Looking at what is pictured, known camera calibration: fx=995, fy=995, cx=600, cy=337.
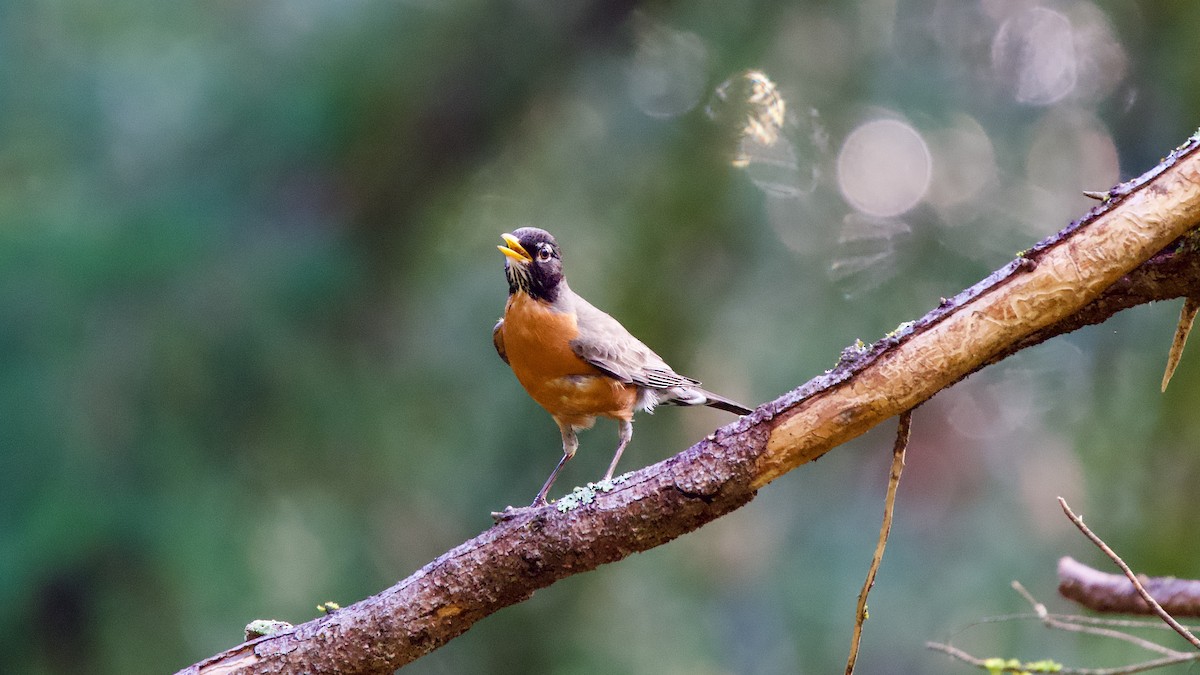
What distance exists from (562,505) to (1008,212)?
3.42 metres

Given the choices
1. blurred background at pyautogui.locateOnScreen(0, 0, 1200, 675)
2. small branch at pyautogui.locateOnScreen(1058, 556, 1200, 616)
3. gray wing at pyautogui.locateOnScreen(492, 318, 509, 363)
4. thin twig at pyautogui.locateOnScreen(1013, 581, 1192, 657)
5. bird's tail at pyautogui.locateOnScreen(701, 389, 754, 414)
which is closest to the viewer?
thin twig at pyautogui.locateOnScreen(1013, 581, 1192, 657)

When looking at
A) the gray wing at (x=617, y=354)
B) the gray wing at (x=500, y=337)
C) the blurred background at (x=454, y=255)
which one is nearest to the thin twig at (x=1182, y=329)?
the gray wing at (x=617, y=354)

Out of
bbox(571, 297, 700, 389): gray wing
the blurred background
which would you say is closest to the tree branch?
bbox(571, 297, 700, 389): gray wing

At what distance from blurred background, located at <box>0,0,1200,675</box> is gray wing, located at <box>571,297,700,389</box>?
1213 mm

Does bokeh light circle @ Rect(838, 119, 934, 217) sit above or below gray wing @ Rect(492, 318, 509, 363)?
above

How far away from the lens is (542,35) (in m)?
4.99

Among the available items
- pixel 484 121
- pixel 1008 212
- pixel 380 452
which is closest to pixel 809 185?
pixel 1008 212

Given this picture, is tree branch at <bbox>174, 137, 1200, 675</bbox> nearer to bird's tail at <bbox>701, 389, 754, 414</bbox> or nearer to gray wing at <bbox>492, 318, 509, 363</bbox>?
bird's tail at <bbox>701, 389, 754, 414</bbox>

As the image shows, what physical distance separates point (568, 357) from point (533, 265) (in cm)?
37

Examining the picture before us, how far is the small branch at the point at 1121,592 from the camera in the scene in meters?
2.75

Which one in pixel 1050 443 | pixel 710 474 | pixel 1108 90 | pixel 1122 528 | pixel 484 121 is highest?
pixel 484 121

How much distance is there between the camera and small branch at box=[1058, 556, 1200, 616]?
2.75 metres

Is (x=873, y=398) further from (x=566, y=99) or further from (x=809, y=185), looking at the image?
(x=566, y=99)

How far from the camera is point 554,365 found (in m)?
3.28
